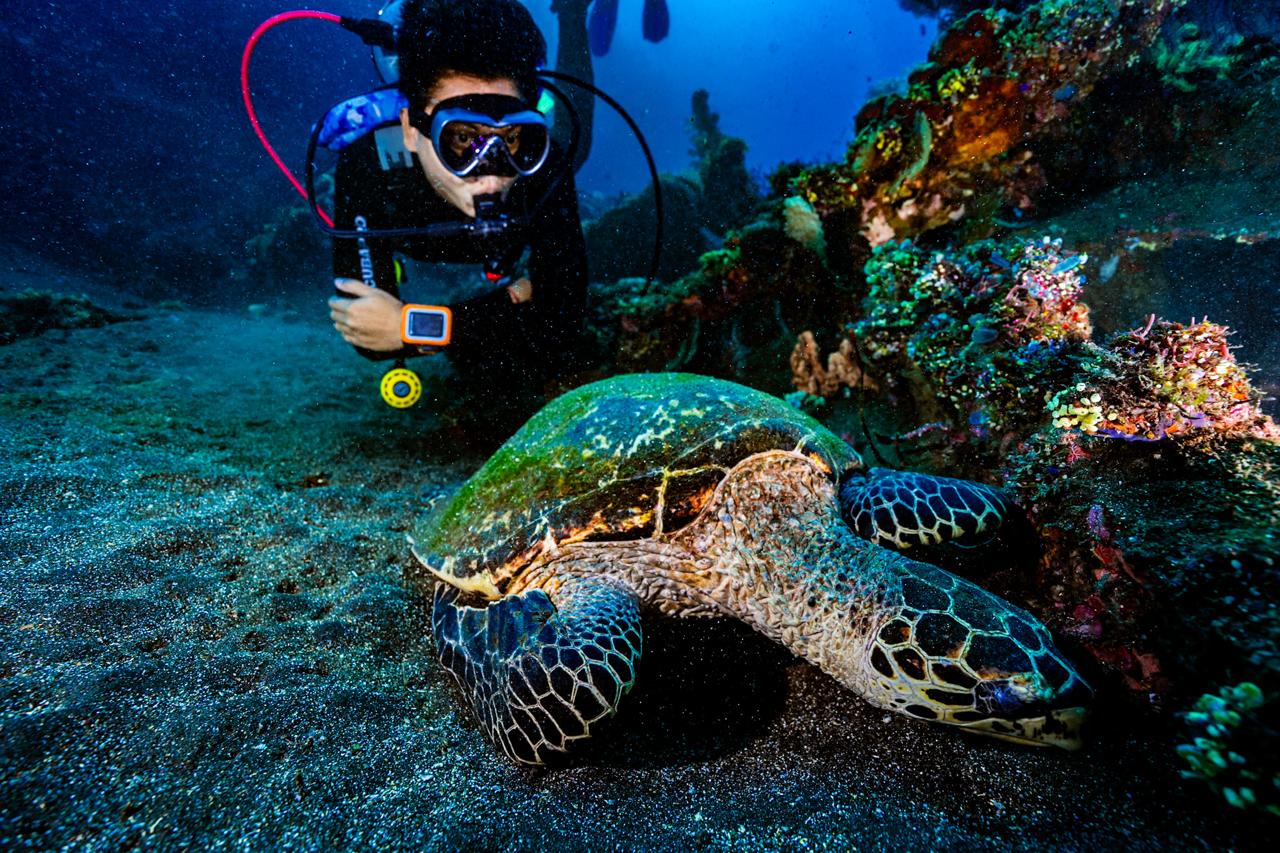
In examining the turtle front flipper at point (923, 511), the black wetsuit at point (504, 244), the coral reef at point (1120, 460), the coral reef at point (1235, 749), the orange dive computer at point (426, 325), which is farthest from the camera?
the black wetsuit at point (504, 244)

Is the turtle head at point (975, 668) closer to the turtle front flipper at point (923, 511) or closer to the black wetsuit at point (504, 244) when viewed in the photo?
the turtle front flipper at point (923, 511)

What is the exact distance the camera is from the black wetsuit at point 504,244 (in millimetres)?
3957

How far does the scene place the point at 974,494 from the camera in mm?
2201

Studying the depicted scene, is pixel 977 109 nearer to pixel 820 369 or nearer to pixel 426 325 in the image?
pixel 820 369

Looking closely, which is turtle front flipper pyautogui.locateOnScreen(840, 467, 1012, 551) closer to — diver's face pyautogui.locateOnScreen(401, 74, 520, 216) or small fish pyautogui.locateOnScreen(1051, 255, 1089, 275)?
small fish pyautogui.locateOnScreen(1051, 255, 1089, 275)

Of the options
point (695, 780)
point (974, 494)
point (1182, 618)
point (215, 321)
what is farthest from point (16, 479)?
point (215, 321)

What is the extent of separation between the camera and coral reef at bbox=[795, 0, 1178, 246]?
14.5 feet

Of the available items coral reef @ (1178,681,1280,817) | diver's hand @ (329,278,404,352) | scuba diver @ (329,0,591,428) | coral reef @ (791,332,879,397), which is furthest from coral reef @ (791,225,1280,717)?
diver's hand @ (329,278,404,352)

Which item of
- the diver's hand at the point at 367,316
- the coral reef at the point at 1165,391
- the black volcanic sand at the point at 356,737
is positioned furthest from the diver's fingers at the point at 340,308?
the coral reef at the point at 1165,391

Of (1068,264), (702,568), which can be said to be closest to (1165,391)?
(1068,264)

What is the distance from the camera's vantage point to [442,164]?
3518 millimetres

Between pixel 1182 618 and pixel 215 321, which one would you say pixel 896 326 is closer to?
pixel 1182 618

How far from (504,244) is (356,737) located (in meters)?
3.97

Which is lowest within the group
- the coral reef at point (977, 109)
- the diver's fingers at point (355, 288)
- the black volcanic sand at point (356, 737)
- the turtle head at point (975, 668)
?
the black volcanic sand at point (356, 737)
